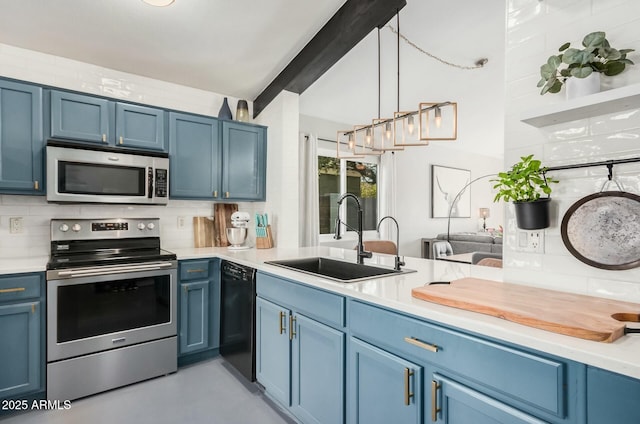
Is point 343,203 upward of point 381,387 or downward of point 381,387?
upward

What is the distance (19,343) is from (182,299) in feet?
3.21

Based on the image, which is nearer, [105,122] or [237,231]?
[105,122]

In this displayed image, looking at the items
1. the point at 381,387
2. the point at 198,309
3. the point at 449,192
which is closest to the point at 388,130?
the point at 381,387

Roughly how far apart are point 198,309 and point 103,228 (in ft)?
3.24

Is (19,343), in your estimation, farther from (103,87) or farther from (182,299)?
(103,87)

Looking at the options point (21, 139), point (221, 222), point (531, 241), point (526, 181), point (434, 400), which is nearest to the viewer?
point (434, 400)

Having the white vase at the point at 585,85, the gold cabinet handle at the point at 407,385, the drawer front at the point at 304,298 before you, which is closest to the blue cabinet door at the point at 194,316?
the drawer front at the point at 304,298

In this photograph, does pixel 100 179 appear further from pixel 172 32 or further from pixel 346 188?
pixel 346 188

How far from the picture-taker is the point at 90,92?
2.81 metres

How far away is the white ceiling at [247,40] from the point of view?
2.31 meters

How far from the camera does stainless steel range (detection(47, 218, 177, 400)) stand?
218cm

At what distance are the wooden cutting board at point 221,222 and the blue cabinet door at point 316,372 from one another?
1710 millimetres

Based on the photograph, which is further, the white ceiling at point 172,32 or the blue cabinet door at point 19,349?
the white ceiling at point 172,32

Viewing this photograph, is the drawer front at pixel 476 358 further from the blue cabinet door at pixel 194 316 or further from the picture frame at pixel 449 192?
the picture frame at pixel 449 192
